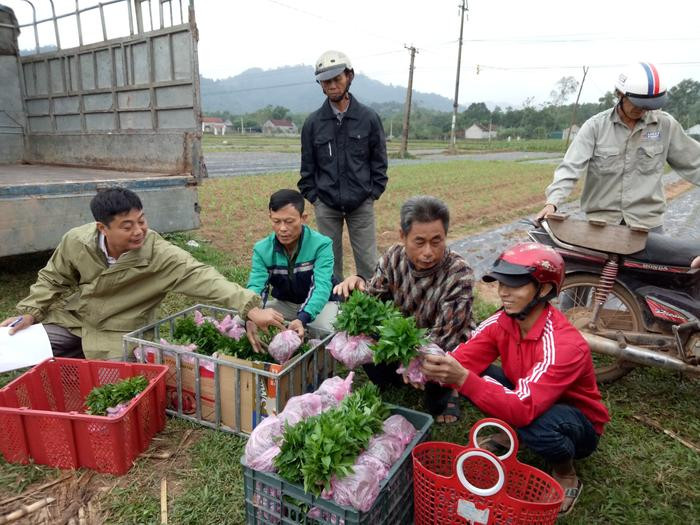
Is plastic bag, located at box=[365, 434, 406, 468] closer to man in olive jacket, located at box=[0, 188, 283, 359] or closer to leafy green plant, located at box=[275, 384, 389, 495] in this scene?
leafy green plant, located at box=[275, 384, 389, 495]

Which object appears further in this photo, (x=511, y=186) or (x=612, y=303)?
(x=511, y=186)

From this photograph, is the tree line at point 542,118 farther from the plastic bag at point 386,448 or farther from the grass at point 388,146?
the plastic bag at point 386,448

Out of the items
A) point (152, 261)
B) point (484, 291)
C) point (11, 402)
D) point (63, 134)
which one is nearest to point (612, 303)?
point (484, 291)

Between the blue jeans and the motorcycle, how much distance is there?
1.12 metres

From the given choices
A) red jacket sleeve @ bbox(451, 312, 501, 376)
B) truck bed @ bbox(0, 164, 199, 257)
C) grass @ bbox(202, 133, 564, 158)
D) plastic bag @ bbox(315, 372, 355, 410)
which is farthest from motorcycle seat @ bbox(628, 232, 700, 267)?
grass @ bbox(202, 133, 564, 158)

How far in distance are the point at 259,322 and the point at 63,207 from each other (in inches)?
114

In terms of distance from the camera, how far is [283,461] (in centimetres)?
191

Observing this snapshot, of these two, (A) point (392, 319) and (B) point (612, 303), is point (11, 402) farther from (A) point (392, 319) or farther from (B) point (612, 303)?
(B) point (612, 303)

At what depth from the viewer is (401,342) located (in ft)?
7.52

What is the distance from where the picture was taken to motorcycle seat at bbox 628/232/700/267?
10.9ft

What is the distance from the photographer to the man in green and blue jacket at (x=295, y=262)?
3.40 m

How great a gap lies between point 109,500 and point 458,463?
1.78 meters

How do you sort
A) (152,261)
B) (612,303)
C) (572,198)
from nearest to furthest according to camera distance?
(152,261) → (612,303) → (572,198)

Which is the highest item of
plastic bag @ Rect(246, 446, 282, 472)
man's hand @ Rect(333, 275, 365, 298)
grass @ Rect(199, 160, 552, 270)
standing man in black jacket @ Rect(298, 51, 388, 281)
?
standing man in black jacket @ Rect(298, 51, 388, 281)
